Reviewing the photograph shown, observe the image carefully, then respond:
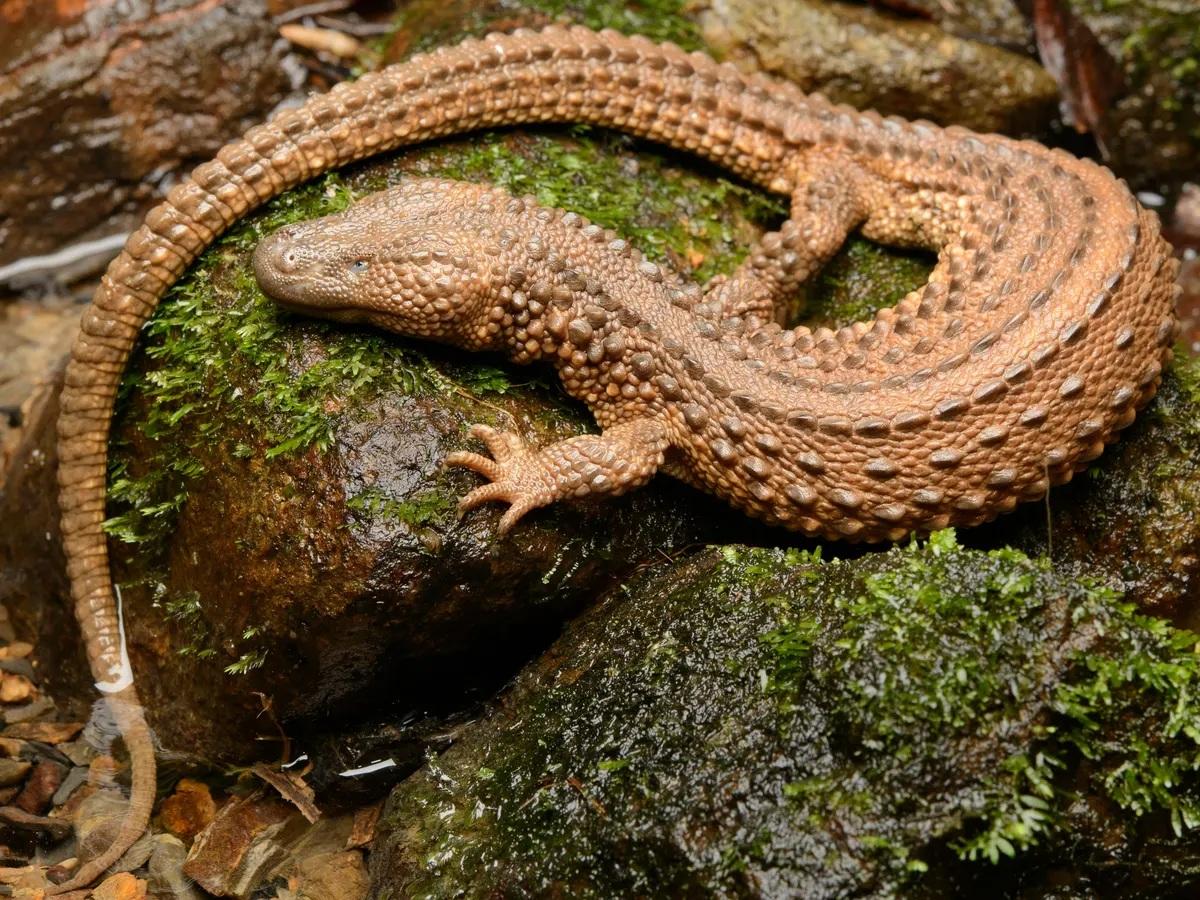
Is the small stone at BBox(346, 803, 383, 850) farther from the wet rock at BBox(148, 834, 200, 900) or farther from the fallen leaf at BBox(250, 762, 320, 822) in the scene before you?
the wet rock at BBox(148, 834, 200, 900)

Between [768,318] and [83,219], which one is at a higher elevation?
[768,318]

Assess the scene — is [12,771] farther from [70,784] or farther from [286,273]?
[286,273]

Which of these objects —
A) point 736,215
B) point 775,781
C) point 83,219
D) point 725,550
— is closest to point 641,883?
point 775,781

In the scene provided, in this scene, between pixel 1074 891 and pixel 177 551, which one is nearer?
pixel 1074 891

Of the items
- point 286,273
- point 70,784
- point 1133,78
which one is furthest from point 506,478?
point 1133,78

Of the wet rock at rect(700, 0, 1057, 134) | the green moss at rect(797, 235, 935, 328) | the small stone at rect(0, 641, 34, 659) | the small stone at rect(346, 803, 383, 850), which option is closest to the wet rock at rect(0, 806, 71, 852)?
the small stone at rect(0, 641, 34, 659)

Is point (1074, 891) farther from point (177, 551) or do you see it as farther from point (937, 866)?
point (177, 551)

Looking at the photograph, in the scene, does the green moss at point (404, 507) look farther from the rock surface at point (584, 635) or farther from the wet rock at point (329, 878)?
the wet rock at point (329, 878)
